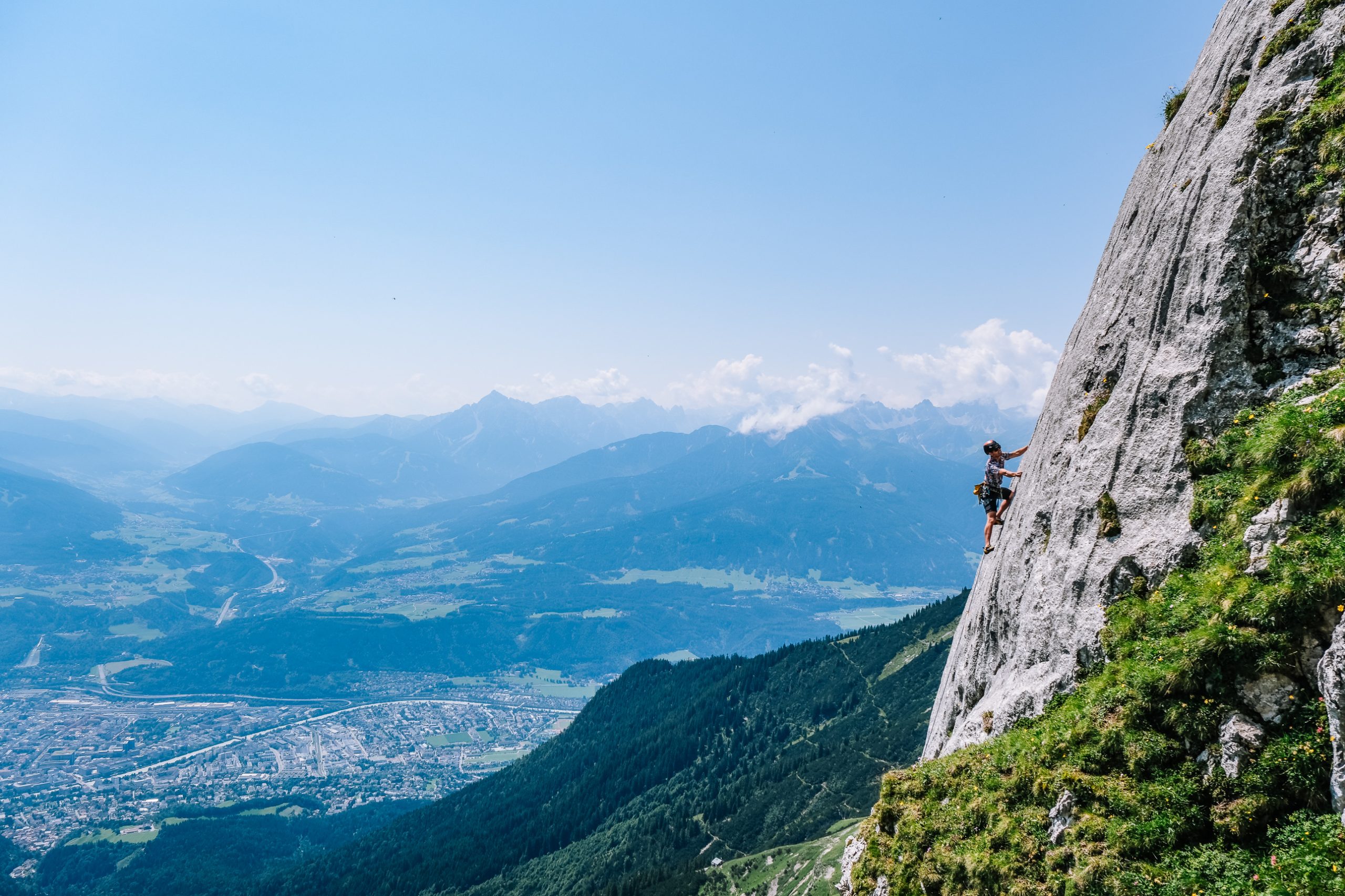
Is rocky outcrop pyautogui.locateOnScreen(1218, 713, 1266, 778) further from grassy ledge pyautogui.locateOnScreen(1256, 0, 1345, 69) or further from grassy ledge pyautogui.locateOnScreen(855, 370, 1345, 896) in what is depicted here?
grassy ledge pyautogui.locateOnScreen(1256, 0, 1345, 69)

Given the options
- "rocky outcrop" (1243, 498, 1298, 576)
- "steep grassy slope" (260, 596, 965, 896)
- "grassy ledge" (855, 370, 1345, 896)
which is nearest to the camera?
"grassy ledge" (855, 370, 1345, 896)

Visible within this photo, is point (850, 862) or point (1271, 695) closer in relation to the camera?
point (1271, 695)

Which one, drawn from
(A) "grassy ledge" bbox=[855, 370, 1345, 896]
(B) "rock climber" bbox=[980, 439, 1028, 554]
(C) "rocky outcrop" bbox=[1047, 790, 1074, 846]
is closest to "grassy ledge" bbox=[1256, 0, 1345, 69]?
(A) "grassy ledge" bbox=[855, 370, 1345, 896]

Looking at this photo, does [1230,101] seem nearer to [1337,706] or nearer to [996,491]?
[996,491]

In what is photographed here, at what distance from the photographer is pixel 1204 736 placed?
1342 centimetres

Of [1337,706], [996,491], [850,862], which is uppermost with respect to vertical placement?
[996,491]

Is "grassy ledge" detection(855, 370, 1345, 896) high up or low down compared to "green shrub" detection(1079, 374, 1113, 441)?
down

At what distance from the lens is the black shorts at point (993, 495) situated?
25.1 meters

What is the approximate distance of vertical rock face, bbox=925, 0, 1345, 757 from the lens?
637 inches

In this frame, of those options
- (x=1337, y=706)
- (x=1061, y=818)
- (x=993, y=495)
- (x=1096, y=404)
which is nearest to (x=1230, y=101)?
(x=1096, y=404)

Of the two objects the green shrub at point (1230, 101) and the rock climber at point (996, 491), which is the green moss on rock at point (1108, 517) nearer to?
the rock climber at point (996, 491)

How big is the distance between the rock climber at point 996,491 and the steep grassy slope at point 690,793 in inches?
3662

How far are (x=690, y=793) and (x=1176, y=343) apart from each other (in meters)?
160

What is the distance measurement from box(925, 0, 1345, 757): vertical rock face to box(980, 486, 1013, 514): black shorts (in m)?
2.78
